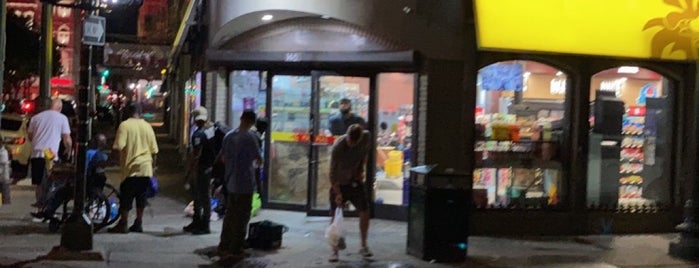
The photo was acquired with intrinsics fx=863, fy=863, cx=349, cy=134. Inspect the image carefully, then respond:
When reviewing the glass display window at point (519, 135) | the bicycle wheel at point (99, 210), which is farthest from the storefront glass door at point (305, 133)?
the bicycle wheel at point (99, 210)

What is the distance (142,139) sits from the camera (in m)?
10.7

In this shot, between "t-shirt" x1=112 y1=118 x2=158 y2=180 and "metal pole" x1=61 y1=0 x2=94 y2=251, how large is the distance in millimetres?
1108

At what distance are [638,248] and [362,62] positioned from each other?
4461mm

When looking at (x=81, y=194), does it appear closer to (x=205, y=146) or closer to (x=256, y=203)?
(x=205, y=146)

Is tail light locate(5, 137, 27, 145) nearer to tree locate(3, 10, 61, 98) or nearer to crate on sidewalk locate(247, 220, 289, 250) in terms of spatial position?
crate on sidewalk locate(247, 220, 289, 250)

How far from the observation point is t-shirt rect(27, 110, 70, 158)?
12.5m

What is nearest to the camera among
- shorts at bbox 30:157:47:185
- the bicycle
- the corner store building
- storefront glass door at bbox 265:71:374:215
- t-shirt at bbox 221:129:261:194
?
t-shirt at bbox 221:129:261:194

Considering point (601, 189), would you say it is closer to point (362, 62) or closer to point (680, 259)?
point (680, 259)

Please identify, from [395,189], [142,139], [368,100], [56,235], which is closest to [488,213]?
[395,189]

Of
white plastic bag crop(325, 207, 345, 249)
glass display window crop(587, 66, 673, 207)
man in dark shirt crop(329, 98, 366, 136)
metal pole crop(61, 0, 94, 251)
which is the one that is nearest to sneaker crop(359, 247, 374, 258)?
white plastic bag crop(325, 207, 345, 249)

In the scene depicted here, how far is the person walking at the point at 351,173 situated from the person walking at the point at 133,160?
2.51 meters

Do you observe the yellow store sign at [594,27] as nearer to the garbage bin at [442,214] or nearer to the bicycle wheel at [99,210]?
the garbage bin at [442,214]

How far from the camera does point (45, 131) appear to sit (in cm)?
1251

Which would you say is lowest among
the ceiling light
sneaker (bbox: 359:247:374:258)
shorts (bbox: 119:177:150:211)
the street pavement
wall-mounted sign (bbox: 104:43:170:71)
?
the street pavement
